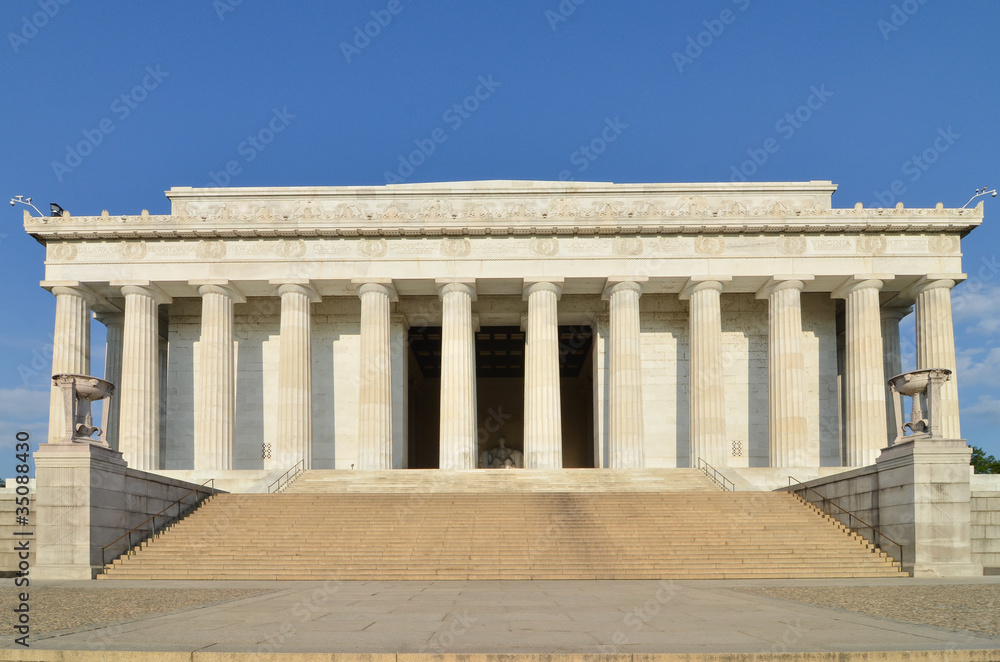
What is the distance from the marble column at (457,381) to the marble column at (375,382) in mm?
2738

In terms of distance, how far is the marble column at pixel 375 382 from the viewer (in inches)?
1646

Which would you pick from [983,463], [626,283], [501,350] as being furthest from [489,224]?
[983,463]

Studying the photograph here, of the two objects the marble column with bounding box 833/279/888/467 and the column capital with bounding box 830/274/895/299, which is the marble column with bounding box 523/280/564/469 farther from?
the column capital with bounding box 830/274/895/299

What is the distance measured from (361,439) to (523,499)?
1358 cm

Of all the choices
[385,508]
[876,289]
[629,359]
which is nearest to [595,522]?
[385,508]

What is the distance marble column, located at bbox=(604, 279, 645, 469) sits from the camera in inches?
1645

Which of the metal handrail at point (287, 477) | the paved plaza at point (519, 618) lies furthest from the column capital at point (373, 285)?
the paved plaza at point (519, 618)

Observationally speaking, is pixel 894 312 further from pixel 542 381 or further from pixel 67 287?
pixel 67 287

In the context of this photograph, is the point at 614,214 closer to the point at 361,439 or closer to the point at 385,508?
the point at 361,439

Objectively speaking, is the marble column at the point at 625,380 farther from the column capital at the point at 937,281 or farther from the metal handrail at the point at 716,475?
the column capital at the point at 937,281

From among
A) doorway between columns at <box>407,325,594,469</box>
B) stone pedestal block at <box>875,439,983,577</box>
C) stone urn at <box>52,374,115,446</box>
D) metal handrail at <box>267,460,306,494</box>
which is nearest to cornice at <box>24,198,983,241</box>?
metal handrail at <box>267,460,306,494</box>

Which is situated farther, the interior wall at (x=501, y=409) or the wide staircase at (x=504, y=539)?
the interior wall at (x=501, y=409)

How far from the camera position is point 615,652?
930 cm

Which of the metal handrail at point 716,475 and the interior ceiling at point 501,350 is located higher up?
the interior ceiling at point 501,350
